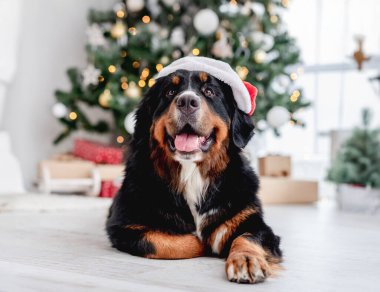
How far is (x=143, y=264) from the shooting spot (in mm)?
1792

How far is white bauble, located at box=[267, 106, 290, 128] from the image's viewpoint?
435cm

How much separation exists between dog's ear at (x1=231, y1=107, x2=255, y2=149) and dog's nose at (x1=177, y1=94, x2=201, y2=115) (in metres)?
0.24

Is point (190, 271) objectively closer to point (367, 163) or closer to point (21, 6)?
point (367, 163)

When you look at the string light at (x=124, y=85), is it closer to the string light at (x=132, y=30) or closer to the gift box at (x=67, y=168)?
the string light at (x=132, y=30)

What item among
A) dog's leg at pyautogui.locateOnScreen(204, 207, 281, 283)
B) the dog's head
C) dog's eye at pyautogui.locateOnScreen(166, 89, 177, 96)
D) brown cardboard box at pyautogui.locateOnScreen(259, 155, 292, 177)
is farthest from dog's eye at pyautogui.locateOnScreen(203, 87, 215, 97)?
brown cardboard box at pyautogui.locateOnScreen(259, 155, 292, 177)

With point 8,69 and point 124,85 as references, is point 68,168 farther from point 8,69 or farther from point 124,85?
point 8,69

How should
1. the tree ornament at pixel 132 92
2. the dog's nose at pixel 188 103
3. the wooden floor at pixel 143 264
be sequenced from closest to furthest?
1. the wooden floor at pixel 143 264
2. the dog's nose at pixel 188 103
3. the tree ornament at pixel 132 92

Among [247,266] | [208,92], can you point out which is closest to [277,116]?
[208,92]

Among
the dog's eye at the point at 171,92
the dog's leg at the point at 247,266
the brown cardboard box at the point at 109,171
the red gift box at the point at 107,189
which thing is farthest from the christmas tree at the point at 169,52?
the dog's leg at the point at 247,266

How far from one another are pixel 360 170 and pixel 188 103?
8.70ft

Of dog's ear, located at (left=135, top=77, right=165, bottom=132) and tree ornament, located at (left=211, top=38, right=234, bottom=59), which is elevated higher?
tree ornament, located at (left=211, top=38, right=234, bottom=59)

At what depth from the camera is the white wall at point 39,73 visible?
480cm

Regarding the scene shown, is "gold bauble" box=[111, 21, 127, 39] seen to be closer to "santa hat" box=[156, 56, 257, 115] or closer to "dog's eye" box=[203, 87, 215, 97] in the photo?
"santa hat" box=[156, 56, 257, 115]

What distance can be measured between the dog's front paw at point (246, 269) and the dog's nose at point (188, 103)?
534 mm
